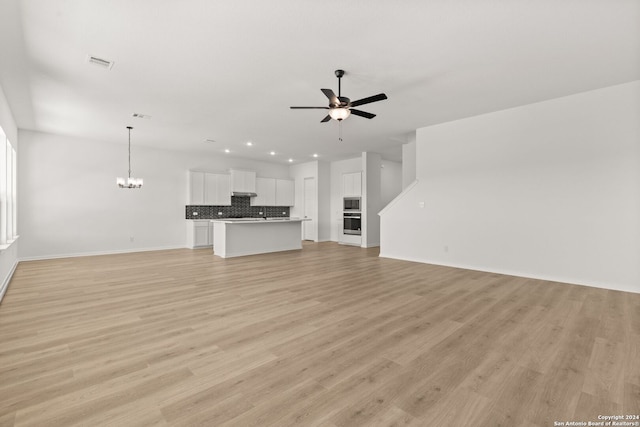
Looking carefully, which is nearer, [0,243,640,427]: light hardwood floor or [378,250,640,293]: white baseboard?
[0,243,640,427]: light hardwood floor

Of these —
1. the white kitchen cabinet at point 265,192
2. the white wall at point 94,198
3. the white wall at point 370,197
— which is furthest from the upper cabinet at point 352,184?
the white wall at point 94,198

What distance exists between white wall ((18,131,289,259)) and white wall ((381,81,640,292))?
6.92 meters

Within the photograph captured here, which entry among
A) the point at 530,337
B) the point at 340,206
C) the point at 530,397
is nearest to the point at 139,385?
the point at 530,397

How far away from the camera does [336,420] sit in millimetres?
1571

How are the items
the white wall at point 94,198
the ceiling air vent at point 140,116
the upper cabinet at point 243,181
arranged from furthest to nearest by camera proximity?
the upper cabinet at point 243,181 → the white wall at point 94,198 → the ceiling air vent at point 140,116

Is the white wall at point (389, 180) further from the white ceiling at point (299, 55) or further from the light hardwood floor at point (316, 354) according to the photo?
the light hardwood floor at point (316, 354)

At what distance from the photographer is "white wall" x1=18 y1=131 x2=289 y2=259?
6594 mm

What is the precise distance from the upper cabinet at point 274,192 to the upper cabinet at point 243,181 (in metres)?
0.27

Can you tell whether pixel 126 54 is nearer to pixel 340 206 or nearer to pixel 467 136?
pixel 467 136

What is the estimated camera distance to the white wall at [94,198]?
260 inches

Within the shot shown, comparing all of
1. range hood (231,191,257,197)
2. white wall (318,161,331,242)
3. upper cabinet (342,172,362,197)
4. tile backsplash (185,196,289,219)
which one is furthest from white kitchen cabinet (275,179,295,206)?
upper cabinet (342,172,362,197)

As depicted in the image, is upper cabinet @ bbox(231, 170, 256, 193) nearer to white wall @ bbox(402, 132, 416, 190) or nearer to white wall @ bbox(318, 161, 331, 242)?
white wall @ bbox(318, 161, 331, 242)

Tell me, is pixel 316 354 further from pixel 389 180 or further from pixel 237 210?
pixel 389 180

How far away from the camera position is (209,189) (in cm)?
913
